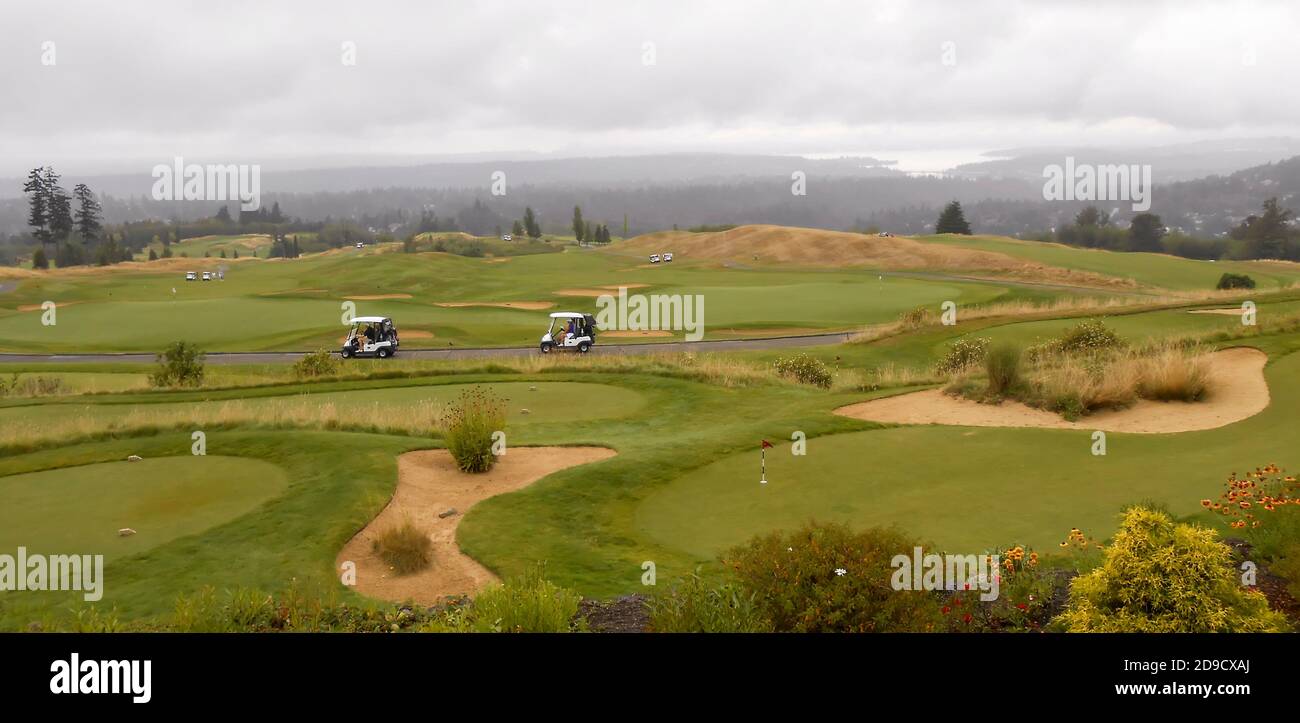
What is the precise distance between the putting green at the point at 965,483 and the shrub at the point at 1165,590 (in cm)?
306

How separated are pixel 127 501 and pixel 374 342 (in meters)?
27.7

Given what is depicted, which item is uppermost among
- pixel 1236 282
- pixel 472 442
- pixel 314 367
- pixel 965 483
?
pixel 1236 282

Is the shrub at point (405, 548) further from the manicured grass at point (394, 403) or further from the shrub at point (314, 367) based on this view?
the shrub at point (314, 367)

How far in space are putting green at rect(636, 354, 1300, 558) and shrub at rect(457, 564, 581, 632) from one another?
3.37 metres

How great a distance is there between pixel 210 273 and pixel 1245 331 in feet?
312

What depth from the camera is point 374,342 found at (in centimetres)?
4053

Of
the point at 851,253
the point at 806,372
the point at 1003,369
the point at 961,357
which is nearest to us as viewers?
the point at 1003,369

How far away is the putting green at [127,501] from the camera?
11773 millimetres

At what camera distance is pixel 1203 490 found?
1216 centimetres

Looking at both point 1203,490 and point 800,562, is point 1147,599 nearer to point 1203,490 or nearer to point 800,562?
point 800,562

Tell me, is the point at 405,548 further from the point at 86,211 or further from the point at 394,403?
the point at 86,211

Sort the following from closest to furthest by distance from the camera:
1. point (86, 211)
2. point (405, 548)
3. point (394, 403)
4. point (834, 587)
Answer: point (834, 587) → point (405, 548) → point (394, 403) → point (86, 211)

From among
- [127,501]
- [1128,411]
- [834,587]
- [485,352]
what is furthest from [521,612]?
[485,352]

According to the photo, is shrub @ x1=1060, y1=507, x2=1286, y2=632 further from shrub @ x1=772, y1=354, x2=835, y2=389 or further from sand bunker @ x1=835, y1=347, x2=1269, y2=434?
shrub @ x1=772, y1=354, x2=835, y2=389
